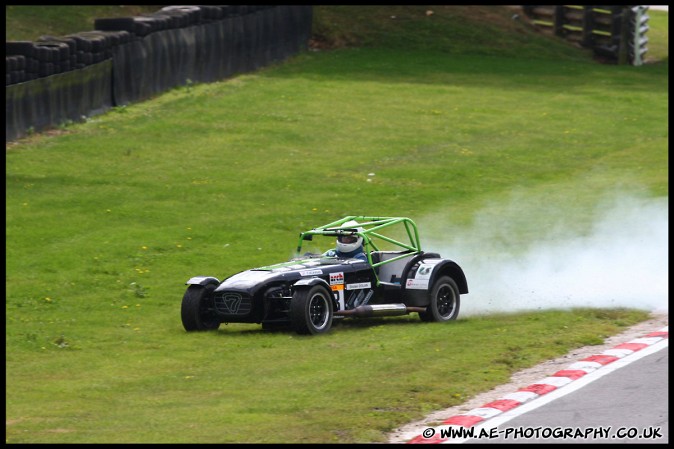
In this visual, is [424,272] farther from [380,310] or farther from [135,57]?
[135,57]

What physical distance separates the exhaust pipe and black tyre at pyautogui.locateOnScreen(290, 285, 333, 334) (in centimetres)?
27

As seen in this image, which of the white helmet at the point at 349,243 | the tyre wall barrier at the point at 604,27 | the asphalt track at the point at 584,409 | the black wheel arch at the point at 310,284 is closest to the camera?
the asphalt track at the point at 584,409

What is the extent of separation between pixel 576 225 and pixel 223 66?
1520 cm

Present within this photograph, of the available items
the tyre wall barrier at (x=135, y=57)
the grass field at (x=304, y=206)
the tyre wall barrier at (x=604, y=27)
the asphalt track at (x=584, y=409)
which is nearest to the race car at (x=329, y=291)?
the grass field at (x=304, y=206)

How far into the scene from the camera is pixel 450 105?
1326 inches

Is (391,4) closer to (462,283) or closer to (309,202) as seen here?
(309,202)

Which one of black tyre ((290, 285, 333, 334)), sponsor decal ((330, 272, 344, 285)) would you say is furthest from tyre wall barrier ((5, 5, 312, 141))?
black tyre ((290, 285, 333, 334))

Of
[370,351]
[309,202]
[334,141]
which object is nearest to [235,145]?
[334,141]

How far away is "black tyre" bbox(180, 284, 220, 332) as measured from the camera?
15250 mm

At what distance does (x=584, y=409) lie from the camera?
1149cm

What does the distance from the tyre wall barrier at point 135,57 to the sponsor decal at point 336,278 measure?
13760 mm

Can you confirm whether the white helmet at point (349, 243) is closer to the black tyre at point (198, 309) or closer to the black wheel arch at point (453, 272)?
the black wheel arch at point (453, 272)

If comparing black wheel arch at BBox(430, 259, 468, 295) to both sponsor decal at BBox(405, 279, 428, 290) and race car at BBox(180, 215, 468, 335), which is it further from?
sponsor decal at BBox(405, 279, 428, 290)

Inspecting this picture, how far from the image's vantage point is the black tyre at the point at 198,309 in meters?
15.2
